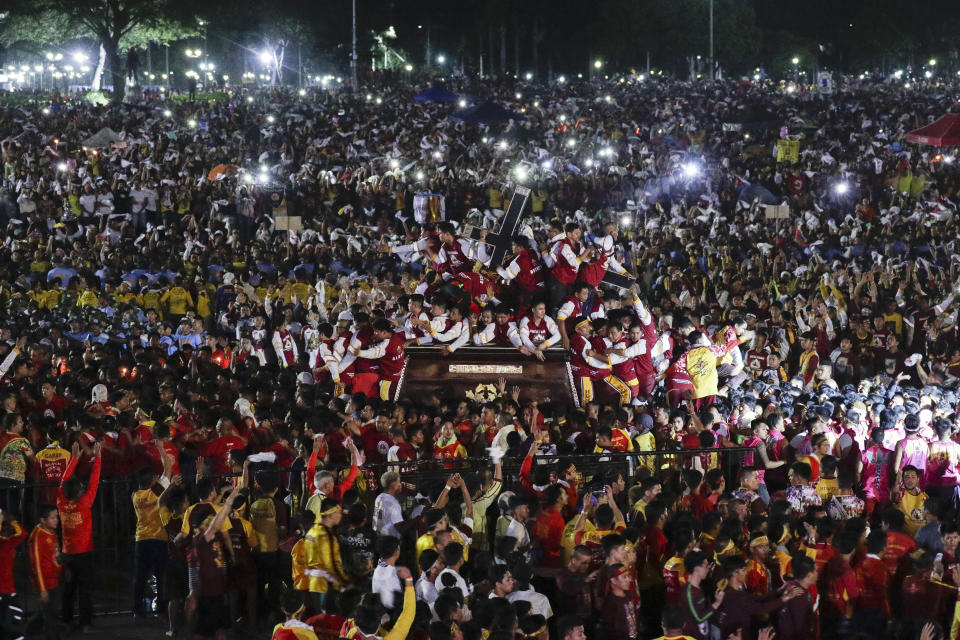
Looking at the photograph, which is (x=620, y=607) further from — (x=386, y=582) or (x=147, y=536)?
(x=147, y=536)

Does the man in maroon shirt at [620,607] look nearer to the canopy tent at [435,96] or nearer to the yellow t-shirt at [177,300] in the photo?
the yellow t-shirt at [177,300]

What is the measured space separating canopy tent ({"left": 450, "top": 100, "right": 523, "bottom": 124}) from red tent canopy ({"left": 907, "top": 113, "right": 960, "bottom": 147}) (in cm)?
1421

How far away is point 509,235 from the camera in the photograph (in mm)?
14266

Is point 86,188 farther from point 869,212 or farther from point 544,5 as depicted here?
point 544,5

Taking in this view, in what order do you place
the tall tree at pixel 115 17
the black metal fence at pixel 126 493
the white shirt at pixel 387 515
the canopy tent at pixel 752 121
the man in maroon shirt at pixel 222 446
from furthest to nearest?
the tall tree at pixel 115 17 < the canopy tent at pixel 752 121 < the man in maroon shirt at pixel 222 446 < the black metal fence at pixel 126 493 < the white shirt at pixel 387 515

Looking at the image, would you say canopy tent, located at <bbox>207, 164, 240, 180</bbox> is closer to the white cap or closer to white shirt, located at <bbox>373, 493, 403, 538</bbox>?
the white cap

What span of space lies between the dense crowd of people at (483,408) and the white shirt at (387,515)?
0.04 m

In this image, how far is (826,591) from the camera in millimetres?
8375

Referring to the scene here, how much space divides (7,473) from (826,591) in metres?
6.24

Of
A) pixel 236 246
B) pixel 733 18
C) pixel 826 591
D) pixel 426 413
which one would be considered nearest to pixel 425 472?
pixel 426 413

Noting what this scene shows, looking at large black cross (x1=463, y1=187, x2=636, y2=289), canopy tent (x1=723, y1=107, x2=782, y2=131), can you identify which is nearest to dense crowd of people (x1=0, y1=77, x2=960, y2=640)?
large black cross (x1=463, y1=187, x2=636, y2=289)

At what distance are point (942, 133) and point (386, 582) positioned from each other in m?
15.6

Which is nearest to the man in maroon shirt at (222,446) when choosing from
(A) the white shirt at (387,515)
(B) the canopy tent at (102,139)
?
(A) the white shirt at (387,515)

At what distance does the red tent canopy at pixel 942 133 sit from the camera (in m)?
20.6
